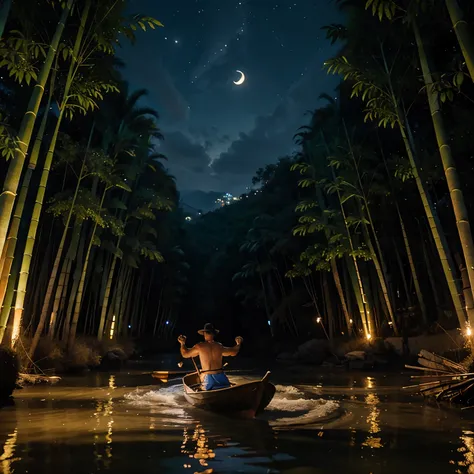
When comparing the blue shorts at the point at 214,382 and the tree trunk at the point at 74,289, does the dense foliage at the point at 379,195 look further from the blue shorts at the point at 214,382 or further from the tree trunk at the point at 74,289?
the tree trunk at the point at 74,289

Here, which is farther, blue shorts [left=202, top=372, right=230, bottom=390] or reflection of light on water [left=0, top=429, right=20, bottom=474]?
blue shorts [left=202, top=372, right=230, bottom=390]

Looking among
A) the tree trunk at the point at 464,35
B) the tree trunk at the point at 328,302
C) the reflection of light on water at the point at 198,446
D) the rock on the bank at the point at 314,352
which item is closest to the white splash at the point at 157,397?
the reflection of light on water at the point at 198,446

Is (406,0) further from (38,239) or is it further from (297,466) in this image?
(38,239)

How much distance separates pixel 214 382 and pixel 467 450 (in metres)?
4.73

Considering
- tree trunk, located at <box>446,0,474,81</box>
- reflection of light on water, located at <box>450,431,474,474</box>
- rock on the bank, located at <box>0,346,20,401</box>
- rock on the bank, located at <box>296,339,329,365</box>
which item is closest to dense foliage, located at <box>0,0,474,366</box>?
tree trunk, located at <box>446,0,474,81</box>

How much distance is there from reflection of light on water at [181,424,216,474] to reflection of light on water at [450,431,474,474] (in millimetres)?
2516

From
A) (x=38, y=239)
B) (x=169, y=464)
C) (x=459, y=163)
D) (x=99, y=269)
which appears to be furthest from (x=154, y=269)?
(x=169, y=464)

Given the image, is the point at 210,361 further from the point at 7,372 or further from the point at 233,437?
the point at 7,372

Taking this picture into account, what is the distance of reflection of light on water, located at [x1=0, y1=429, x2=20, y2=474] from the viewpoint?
4.41 metres

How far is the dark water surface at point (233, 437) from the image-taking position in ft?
15.1

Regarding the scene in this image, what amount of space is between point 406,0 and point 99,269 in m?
18.1

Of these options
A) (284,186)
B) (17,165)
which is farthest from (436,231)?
(284,186)

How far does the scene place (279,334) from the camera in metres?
36.5

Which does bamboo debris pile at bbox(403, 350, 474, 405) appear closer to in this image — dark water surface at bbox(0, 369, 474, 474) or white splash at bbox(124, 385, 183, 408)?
dark water surface at bbox(0, 369, 474, 474)
